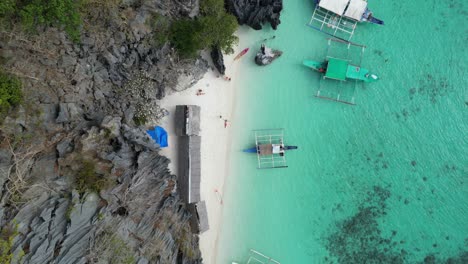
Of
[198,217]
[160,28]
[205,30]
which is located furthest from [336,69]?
[198,217]

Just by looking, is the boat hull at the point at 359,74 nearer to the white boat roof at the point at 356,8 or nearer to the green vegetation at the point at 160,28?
the white boat roof at the point at 356,8

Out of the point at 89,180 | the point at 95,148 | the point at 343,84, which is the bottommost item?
the point at 89,180

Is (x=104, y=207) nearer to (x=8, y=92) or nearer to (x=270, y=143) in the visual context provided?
(x=8, y=92)

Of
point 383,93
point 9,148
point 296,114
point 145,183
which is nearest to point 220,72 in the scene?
point 296,114

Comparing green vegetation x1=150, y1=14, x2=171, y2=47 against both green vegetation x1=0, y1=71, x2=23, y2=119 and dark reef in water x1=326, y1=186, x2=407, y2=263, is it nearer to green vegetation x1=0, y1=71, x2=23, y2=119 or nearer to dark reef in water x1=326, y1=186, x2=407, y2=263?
green vegetation x1=0, y1=71, x2=23, y2=119

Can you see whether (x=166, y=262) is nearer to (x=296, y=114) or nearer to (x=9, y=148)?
(x=9, y=148)

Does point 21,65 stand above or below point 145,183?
above

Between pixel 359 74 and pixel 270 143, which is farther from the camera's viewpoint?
pixel 359 74
